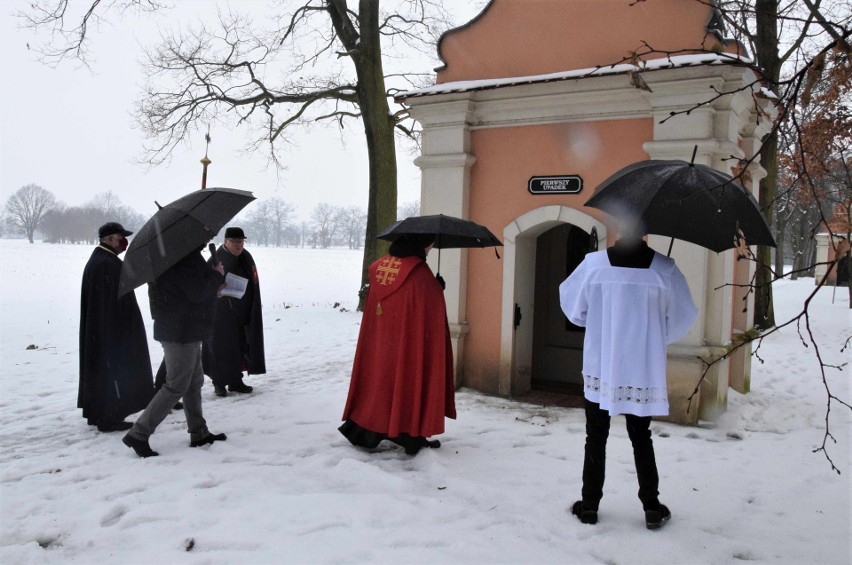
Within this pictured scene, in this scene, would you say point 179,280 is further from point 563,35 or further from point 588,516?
point 563,35

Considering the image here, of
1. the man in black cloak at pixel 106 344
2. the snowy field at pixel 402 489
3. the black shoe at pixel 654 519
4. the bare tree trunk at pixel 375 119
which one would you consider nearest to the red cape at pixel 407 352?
the snowy field at pixel 402 489

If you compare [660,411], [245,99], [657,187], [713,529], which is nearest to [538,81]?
[657,187]

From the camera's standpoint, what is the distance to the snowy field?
354 cm

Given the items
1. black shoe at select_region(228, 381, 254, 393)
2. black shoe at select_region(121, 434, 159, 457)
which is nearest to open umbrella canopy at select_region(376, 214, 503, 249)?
black shoe at select_region(121, 434, 159, 457)

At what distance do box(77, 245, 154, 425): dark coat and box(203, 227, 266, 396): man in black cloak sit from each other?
4.84 feet

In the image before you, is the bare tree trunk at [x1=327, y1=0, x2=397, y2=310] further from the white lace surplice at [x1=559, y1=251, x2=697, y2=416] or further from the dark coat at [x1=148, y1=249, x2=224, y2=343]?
the white lace surplice at [x1=559, y1=251, x2=697, y2=416]

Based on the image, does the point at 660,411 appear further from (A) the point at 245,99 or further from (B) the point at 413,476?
(A) the point at 245,99

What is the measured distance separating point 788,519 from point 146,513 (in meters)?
4.28

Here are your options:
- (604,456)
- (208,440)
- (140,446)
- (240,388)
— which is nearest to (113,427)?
(140,446)

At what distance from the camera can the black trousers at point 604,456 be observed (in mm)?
3770

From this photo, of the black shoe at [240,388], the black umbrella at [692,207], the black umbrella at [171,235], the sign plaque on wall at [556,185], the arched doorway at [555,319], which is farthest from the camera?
the arched doorway at [555,319]

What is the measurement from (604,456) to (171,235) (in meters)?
3.51

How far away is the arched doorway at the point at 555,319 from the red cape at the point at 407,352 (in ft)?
11.8

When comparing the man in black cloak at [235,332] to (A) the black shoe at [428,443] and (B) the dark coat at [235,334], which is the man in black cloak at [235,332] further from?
(A) the black shoe at [428,443]
